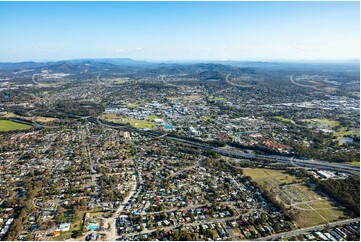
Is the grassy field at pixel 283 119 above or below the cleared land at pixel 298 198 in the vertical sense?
below

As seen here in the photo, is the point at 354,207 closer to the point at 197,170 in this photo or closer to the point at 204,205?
the point at 204,205

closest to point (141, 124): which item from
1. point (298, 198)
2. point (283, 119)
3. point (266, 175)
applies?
point (283, 119)

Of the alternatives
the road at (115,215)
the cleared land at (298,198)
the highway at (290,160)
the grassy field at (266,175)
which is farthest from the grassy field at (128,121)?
the cleared land at (298,198)

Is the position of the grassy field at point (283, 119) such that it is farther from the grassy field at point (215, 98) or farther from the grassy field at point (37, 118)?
the grassy field at point (37, 118)

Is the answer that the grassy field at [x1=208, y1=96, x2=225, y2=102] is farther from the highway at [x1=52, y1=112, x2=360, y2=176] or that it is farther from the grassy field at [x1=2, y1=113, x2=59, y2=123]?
the grassy field at [x1=2, y1=113, x2=59, y2=123]

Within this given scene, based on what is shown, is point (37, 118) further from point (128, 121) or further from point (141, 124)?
point (141, 124)
